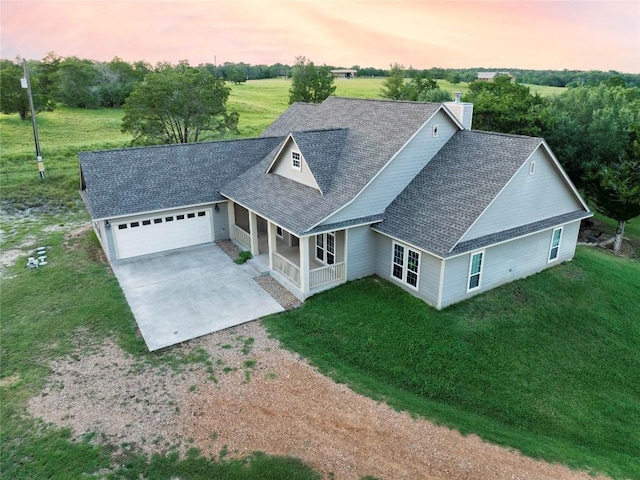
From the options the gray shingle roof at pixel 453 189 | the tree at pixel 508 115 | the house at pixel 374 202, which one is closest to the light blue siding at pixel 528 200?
the house at pixel 374 202

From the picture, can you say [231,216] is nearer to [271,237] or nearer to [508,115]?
[271,237]

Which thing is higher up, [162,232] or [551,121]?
[551,121]

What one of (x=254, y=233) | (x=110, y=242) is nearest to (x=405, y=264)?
(x=254, y=233)

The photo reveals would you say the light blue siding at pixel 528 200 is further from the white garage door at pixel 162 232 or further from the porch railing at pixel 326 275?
the white garage door at pixel 162 232

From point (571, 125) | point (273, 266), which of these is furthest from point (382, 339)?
point (571, 125)

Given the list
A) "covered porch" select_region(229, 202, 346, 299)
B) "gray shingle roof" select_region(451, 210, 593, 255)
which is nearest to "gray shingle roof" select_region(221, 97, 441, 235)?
"covered porch" select_region(229, 202, 346, 299)

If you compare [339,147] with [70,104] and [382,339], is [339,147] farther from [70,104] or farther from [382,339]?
[70,104]
